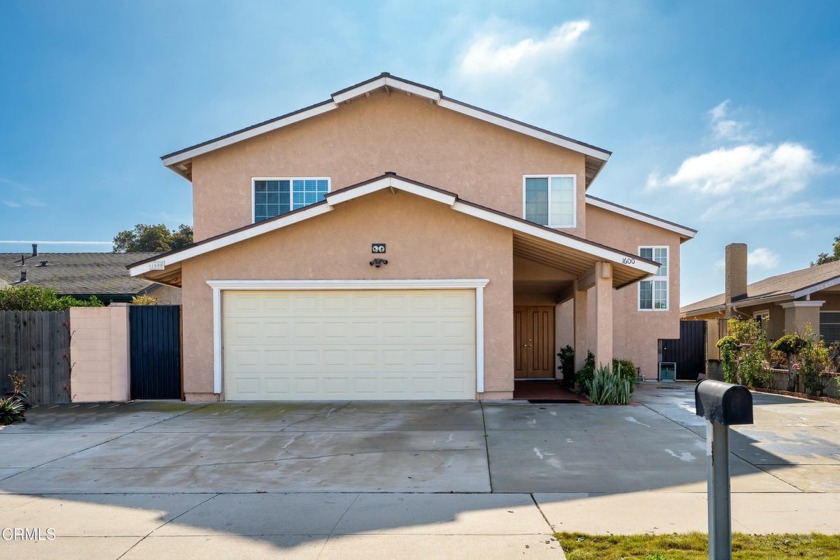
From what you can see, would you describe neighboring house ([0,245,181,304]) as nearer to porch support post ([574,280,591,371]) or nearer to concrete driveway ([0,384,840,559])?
concrete driveway ([0,384,840,559])

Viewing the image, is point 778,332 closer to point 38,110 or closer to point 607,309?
point 607,309

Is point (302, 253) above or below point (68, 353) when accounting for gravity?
above

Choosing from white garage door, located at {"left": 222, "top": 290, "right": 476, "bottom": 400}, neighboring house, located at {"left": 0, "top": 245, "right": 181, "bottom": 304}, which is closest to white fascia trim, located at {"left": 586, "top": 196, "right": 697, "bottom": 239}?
white garage door, located at {"left": 222, "top": 290, "right": 476, "bottom": 400}

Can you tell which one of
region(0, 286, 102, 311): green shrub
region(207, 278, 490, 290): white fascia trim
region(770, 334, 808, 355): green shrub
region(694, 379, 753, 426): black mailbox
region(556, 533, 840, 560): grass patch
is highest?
region(207, 278, 490, 290): white fascia trim

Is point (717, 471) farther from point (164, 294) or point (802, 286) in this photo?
point (164, 294)

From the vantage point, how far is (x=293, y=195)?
14.7 metres

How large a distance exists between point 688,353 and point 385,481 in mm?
16444

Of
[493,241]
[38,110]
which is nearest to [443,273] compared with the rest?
[493,241]

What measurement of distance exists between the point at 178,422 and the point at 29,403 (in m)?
4.67

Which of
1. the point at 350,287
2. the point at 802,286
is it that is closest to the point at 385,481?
the point at 350,287

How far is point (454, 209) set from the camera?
38.5 feet

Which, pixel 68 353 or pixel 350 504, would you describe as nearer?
pixel 350 504

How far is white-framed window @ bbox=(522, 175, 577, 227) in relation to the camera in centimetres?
1460

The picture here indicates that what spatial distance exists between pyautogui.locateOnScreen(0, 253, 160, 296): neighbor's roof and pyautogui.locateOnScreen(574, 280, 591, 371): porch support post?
1961 centimetres
